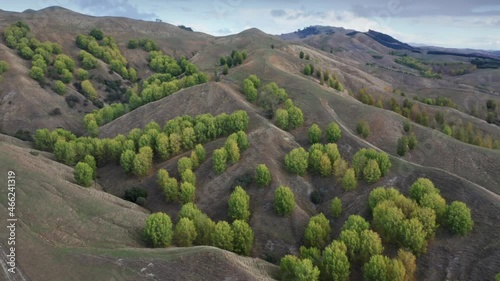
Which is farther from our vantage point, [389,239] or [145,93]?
[145,93]

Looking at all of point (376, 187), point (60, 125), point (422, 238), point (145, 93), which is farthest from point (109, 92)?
point (422, 238)

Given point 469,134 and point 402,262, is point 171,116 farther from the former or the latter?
point 469,134

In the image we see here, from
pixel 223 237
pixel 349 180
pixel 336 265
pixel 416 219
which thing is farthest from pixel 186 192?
pixel 416 219

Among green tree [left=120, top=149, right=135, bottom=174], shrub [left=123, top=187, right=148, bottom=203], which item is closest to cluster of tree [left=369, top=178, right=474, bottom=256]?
shrub [left=123, top=187, right=148, bottom=203]

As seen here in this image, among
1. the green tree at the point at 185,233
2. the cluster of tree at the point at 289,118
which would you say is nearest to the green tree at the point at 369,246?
the green tree at the point at 185,233

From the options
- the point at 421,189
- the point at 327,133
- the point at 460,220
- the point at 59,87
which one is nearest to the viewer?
the point at 460,220

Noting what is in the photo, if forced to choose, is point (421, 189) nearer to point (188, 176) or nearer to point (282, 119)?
point (282, 119)
